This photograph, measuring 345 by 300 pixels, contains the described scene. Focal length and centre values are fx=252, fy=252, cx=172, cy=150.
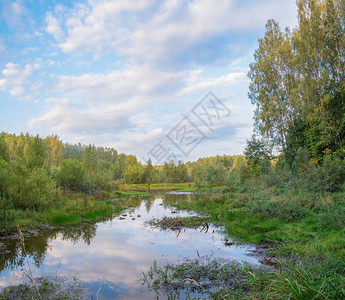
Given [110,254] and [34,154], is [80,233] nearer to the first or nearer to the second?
[110,254]

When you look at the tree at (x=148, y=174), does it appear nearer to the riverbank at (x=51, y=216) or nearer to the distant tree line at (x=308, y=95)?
the distant tree line at (x=308, y=95)

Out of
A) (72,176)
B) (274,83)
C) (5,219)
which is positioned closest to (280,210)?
(5,219)

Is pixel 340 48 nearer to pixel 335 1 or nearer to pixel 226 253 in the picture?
pixel 335 1

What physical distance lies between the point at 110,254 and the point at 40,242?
3431mm

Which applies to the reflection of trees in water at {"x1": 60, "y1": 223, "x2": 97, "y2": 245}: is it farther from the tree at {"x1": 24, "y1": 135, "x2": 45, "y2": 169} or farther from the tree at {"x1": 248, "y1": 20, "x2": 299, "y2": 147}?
the tree at {"x1": 248, "y1": 20, "x2": 299, "y2": 147}

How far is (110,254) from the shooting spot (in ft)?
29.3

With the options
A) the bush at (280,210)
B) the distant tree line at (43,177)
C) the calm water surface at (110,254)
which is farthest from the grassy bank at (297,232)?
the distant tree line at (43,177)

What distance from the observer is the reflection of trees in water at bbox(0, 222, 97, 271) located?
7836 mm

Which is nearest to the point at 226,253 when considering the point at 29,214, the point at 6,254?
the point at 6,254

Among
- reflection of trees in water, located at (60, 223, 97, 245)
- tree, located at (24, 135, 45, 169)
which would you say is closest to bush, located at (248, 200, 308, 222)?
reflection of trees in water, located at (60, 223, 97, 245)

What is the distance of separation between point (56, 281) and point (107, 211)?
13187 mm

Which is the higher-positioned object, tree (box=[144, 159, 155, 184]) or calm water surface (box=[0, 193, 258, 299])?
tree (box=[144, 159, 155, 184])

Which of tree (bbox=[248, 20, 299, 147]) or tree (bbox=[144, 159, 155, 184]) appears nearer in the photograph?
tree (bbox=[248, 20, 299, 147])

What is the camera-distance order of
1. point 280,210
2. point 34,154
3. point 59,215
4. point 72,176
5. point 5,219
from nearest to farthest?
point 5,219 → point 280,210 → point 59,215 → point 34,154 → point 72,176
